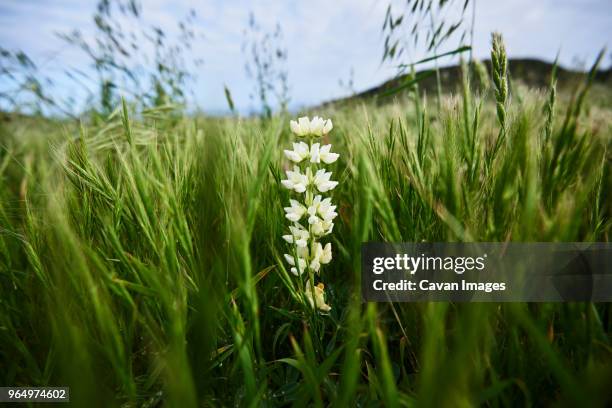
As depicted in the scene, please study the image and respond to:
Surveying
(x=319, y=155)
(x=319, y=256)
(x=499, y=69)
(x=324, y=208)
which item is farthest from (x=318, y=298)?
(x=499, y=69)

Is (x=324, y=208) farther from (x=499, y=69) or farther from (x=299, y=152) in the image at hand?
(x=499, y=69)

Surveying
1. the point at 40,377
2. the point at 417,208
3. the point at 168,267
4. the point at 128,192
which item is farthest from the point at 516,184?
the point at 40,377

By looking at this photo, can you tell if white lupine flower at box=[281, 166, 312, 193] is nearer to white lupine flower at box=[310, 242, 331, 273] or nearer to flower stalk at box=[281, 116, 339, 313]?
flower stalk at box=[281, 116, 339, 313]

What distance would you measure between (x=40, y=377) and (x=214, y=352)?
35cm

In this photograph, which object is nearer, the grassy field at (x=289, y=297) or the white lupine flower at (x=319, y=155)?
the grassy field at (x=289, y=297)

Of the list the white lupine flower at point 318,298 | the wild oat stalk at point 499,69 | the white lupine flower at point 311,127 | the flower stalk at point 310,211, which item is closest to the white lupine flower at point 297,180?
the flower stalk at point 310,211

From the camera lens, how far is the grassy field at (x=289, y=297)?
0.50 meters

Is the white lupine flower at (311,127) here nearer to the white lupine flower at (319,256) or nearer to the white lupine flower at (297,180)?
the white lupine flower at (297,180)

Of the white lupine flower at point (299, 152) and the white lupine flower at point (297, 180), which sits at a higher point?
the white lupine flower at point (299, 152)

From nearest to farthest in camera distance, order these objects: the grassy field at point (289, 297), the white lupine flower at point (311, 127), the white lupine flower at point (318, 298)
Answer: the grassy field at point (289, 297) < the white lupine flower at point (318, 298) < the white lupine flower at point (311, 127)

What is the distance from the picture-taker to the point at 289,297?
97 centimetres

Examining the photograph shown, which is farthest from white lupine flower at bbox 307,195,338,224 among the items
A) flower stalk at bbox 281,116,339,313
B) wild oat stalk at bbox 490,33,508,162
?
wild oat stalk at bbox 490,33,508,162

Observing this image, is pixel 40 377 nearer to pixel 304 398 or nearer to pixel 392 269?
pixel 304 398

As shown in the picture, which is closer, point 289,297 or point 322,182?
point 322,182
